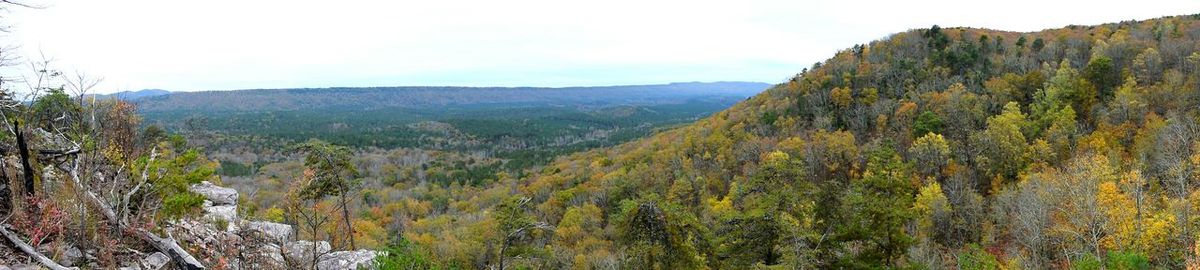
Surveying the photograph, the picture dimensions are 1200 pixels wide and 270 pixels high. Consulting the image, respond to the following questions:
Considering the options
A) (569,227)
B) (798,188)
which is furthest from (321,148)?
(569,227)

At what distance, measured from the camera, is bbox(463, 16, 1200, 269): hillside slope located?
751 inches

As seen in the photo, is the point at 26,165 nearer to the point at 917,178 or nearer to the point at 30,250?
the point at 30,250

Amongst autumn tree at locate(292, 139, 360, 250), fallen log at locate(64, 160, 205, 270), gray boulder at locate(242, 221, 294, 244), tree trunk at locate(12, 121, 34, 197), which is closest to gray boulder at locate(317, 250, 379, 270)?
gray boulder at locate(242, 221, 294, 244)

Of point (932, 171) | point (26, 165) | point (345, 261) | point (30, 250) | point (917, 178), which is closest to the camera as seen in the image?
point (30, 250)

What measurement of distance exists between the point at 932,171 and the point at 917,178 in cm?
334

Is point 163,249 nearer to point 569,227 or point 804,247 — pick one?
point 804,247

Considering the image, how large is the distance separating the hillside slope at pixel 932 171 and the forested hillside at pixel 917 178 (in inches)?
5.6

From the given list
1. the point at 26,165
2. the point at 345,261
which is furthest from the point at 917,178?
the point at 26,165

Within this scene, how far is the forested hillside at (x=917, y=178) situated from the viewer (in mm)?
19078

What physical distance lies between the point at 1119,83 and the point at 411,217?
76.4 m

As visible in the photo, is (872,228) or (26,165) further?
(872,228)

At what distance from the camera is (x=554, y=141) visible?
190 meters

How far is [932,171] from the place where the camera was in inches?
1933

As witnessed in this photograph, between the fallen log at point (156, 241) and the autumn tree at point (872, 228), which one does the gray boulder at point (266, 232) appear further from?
the autumn tree at point (872, 228)
